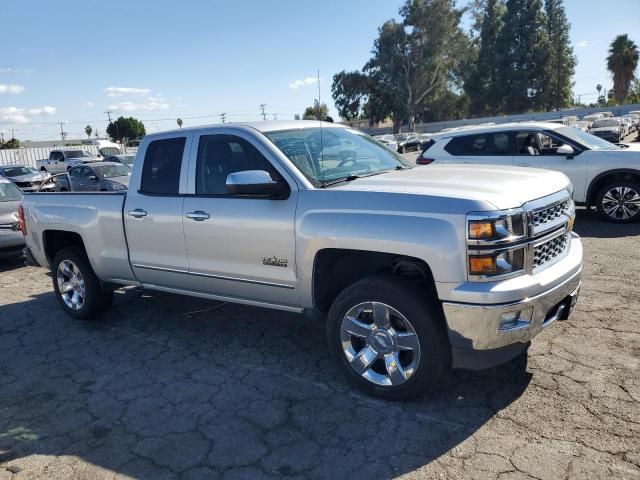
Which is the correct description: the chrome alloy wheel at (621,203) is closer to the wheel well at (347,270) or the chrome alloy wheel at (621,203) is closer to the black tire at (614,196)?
the black tire at (614,196)

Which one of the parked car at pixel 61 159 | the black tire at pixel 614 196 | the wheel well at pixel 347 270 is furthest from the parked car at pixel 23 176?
the wheel well at pixel 347 270

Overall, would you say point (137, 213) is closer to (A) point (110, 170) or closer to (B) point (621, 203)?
(B) point (621, 203)

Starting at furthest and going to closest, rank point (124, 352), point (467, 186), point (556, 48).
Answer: point (556, 48) < point (124, 352) < point (467, 186)

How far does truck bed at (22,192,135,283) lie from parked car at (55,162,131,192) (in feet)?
34.1

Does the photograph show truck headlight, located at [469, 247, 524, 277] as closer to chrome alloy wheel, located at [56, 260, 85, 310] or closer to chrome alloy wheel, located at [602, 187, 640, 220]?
chrome alloy wheel, located at [56, 260, 85, 310]

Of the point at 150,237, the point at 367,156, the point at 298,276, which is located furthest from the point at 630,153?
the point at 150,237

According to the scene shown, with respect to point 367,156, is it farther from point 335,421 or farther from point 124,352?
point 124,352

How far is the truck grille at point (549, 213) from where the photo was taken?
10.8 ft

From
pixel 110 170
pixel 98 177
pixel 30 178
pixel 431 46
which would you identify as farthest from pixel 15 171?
pixel 431 46

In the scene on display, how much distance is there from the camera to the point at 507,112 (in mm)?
62344

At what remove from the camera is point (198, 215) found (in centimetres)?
430

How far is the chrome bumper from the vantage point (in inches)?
119

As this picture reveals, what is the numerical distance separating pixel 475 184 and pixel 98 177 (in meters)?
15.3

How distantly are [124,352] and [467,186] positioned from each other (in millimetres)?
3368
